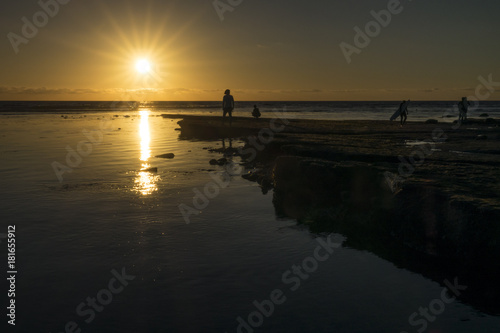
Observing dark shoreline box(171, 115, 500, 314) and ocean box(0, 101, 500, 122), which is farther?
ocean box(0, 101, 500, 122)

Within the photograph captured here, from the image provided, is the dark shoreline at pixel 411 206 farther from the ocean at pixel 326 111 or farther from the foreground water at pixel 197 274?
the ocean at pixel 326 111

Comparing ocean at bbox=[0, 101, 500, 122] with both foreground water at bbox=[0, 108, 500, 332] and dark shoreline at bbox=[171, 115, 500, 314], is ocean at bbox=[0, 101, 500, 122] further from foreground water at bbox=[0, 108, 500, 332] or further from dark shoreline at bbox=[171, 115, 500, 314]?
foreground water at bbox=[0, 108, 500, 332]

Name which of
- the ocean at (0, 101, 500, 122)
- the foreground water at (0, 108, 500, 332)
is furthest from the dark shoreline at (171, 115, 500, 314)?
the ocean at (0, 101, 500, 122)

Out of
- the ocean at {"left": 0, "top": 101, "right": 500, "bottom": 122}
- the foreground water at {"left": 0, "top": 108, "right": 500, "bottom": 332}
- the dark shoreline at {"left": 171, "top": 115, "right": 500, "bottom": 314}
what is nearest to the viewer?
the foreground water at {"left": 0, "top": 108, "right": 500, "bottom": 332}

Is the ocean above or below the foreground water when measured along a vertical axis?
above

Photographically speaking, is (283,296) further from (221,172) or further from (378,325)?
(221,172)

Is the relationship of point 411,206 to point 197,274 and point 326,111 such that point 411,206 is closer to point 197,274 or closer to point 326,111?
point 197,274

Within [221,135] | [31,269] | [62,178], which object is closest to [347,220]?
[31,269]

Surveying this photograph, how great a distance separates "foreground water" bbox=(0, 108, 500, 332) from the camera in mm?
4742

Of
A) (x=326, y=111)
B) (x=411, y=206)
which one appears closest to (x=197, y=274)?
(x=411, y=206)

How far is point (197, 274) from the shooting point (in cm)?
588

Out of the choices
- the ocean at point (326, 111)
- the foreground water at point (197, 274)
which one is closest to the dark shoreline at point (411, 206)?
the foreground water at point (197, 274)

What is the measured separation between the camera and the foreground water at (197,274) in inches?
187

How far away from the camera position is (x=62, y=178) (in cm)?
1259
